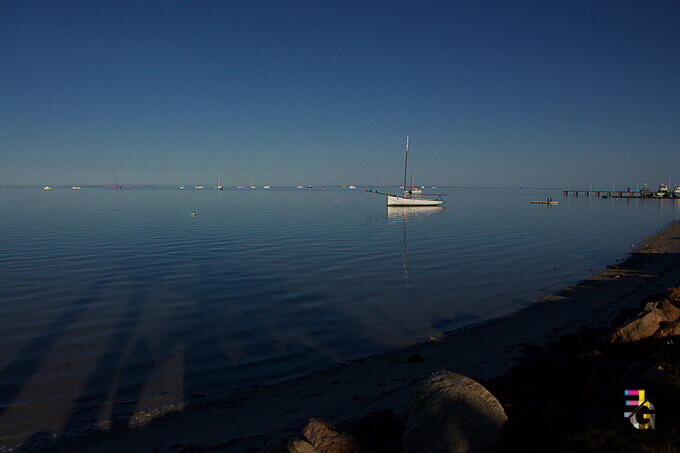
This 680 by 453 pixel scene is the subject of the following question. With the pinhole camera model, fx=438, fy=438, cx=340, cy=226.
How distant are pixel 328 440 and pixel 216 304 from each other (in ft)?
40.6

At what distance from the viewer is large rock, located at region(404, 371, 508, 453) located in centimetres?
579

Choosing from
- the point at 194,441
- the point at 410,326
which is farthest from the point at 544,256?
the point at 194,441

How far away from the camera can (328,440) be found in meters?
6.15

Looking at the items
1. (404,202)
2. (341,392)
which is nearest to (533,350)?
(341,392)

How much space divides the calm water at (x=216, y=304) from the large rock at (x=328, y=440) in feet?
15.2

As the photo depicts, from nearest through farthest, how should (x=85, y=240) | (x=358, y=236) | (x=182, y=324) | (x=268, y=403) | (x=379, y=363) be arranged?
(x=268, y=403) < (x=379, y=363) < (x=182, y=324) < (x=85, y=240) < (x=358, y=236)

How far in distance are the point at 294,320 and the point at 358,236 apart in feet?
87.3

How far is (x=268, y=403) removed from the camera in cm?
927

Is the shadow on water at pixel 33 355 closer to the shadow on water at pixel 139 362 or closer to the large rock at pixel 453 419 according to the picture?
the shadow on water at pixel 139 362

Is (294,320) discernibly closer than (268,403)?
No

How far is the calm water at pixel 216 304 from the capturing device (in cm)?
1074

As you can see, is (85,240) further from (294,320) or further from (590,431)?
(590,431)

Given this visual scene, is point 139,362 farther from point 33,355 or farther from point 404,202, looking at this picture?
point 404,202

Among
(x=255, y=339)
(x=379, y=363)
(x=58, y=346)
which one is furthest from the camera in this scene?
(x=255, y=339)
